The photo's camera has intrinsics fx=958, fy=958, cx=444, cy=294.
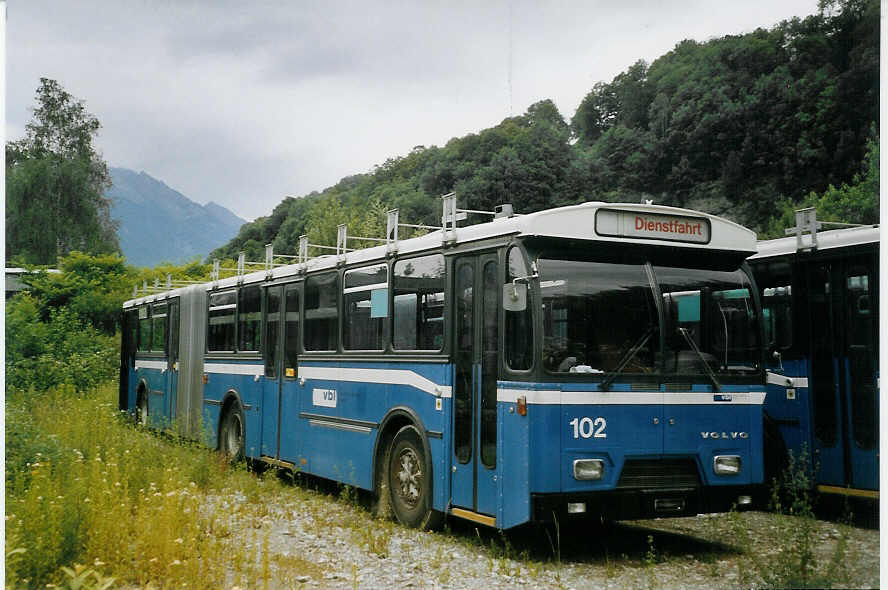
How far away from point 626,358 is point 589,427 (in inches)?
25.4

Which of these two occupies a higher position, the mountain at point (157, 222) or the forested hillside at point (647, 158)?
the forested hillside at point (647, 158)

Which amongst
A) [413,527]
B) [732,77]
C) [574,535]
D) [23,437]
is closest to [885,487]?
[574,535]

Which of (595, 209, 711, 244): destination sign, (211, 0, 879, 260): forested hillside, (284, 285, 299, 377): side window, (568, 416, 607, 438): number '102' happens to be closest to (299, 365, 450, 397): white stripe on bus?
(284, 285, 299, 377): side window

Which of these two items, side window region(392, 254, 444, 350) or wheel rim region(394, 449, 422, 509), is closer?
side window region(392, 254, 444, 350)

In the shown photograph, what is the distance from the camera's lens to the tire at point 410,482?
9039mm

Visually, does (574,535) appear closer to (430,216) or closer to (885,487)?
(885,487)

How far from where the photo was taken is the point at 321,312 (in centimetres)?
1163

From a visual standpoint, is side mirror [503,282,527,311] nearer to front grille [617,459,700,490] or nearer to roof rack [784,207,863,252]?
front grille [617,459,700,490]

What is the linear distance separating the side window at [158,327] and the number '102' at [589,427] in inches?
493

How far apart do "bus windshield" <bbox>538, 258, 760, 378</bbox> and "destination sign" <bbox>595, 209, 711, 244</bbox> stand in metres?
0.26

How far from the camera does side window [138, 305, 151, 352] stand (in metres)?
19.8

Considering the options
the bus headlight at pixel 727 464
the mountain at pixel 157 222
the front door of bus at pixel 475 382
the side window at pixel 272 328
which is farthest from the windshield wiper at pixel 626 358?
the mountain at pixel 157 222

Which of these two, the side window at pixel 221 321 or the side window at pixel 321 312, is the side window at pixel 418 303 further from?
the side window at pixel 221 321

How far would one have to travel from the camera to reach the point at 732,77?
35344mm
